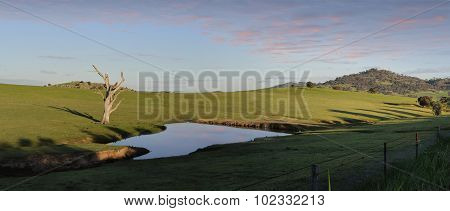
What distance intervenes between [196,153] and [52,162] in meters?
14.2

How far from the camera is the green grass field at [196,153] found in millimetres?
23109

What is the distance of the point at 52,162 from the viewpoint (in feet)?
112

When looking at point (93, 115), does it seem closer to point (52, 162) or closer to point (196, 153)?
point (196, 153)

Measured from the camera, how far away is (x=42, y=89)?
375 feet

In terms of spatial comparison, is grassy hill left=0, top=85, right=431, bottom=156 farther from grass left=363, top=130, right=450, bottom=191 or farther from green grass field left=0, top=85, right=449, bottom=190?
grass left=363, top=130, right=450, bottom=191

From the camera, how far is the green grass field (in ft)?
75.8

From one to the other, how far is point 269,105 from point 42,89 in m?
65.0

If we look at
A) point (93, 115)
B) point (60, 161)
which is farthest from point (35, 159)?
point (93, 115)

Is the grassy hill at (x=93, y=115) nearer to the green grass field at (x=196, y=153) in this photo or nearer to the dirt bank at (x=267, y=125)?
the green grass field at (x=196, y=153)

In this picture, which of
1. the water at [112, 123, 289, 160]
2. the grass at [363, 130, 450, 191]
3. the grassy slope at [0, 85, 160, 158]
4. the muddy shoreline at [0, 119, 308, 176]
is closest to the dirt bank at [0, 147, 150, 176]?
the muddy shoreline at [0, 119, 308, 176]

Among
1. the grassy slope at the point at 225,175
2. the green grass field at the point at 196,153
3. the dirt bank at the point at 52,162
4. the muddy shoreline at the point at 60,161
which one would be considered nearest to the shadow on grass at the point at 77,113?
the green grass field at the point at 196,153
